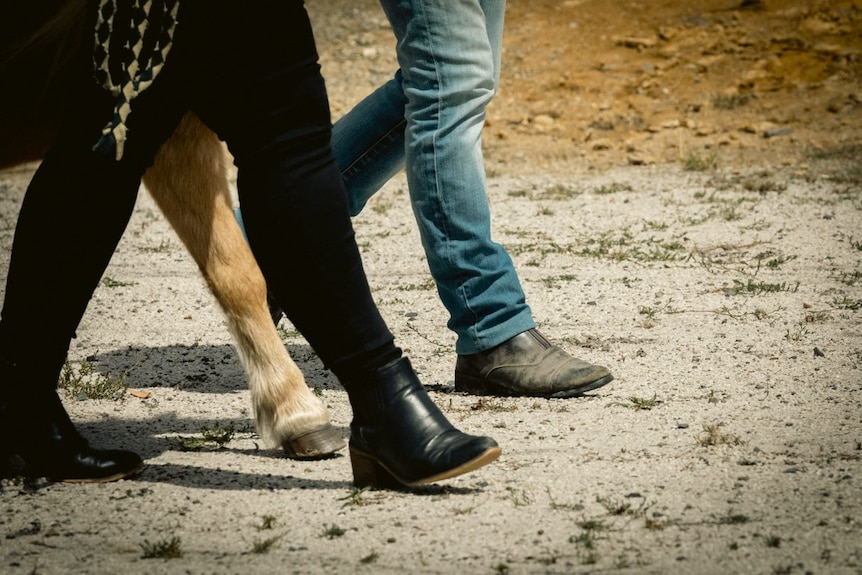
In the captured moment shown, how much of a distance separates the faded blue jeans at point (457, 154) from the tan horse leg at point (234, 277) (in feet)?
1.86

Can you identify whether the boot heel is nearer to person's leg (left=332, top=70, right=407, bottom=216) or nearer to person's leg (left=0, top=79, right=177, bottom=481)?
person's leg (left=0, top=79, right=177, bottom=481)

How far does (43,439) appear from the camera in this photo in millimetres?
2447

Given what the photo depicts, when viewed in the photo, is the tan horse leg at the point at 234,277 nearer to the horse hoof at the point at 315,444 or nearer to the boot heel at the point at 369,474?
the horse hoof at the point at 315,444

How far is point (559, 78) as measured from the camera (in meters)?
10.3

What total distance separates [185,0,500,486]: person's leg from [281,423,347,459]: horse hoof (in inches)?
15.2

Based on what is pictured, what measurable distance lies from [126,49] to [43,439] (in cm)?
93

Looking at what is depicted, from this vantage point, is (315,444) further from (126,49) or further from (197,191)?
(126,49)

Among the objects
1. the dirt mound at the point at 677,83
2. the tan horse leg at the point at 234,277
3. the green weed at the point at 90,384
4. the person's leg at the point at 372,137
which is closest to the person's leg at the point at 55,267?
the tan horse leg at the point at 234,277

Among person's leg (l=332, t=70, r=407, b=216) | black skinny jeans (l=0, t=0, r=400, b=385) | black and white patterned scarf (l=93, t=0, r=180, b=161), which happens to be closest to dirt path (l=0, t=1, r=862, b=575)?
black skinny jeans (l=0, t=0, r=400, b=385)

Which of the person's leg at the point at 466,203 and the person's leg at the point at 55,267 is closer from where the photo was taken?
the person's leg at the point at 55,267

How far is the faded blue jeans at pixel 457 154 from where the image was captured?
9.68ft

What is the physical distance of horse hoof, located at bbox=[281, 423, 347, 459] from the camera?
8.79ft

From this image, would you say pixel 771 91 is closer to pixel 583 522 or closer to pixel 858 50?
pixel 858 50

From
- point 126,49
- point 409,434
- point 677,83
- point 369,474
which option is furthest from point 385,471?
point 677,83
